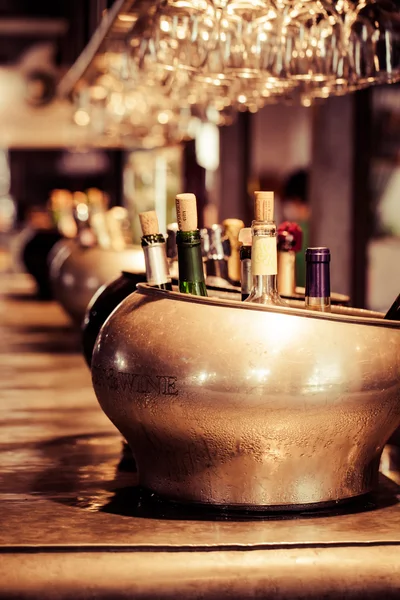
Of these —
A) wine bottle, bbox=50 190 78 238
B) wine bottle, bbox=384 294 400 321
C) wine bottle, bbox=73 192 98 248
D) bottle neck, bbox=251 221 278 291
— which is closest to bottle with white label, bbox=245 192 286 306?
bottle neck, bbox=251 221 278 291

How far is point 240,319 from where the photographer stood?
3.16 ft

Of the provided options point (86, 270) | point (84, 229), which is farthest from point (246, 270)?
point (84, 229)

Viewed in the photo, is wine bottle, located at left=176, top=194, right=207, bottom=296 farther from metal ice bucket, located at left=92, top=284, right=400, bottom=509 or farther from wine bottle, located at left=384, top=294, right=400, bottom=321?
wine bottle, located at left=384, top=294, right=400, bottom=321

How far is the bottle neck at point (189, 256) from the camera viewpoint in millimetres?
1022

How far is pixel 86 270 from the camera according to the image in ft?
7.74

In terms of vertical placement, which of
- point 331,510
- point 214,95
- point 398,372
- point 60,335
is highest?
point 214,95

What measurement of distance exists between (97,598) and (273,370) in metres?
0.24

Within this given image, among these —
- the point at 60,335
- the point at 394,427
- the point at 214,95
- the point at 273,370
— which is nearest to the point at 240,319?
the point at 273,370

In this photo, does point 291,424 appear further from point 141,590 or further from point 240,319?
point 141,590

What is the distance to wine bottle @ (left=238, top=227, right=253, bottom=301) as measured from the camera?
1.10 metres

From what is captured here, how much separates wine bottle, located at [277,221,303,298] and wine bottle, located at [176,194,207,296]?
0.21 m

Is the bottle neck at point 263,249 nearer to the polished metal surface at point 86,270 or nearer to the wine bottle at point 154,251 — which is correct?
the wine bottle at point 154,251

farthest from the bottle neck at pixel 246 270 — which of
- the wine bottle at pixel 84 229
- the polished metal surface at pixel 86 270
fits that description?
the wine bottle at pixel 84 229

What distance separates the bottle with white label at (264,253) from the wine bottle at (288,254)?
208 mm
